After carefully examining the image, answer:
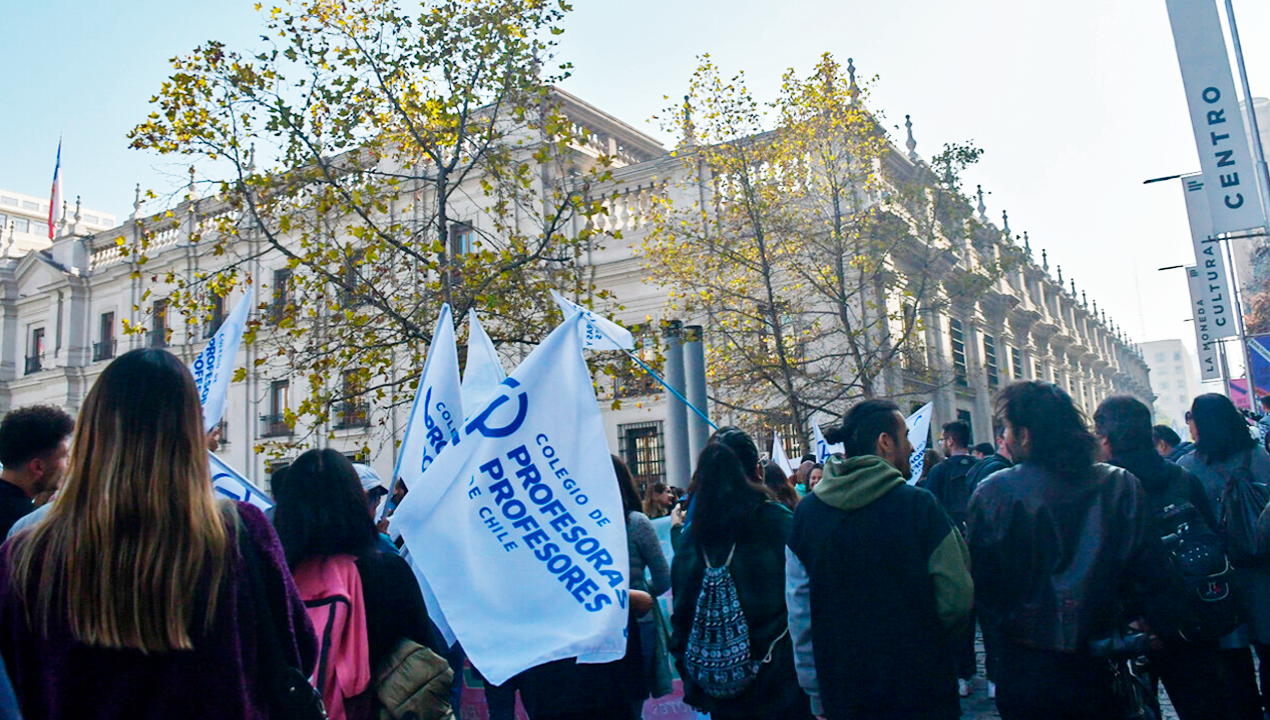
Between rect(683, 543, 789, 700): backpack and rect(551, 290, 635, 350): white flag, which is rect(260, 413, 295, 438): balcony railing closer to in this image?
rect(551, 290, 635, 350): white flag

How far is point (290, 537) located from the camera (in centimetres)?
311

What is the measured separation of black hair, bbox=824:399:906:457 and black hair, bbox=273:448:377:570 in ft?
5.53

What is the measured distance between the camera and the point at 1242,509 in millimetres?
4262

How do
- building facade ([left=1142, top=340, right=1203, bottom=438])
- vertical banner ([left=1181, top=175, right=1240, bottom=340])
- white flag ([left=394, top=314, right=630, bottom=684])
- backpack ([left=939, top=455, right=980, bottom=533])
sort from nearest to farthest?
1. white flag ([left=394, top=314, right=630, bottom=684])
2. backpack ([left=939, top=455, right=980, bottom=533])
3. vertical banner ([left=1181, top=175, right=1240, bottom=340])
4. building facade ([left=1142, top=340, right=1203, bottom=438])

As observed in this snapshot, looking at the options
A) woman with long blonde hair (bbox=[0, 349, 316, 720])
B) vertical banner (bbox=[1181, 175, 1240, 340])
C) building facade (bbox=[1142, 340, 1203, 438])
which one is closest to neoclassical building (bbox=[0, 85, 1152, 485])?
vertical banner (bbox=[1181, 175, 1240, 340])

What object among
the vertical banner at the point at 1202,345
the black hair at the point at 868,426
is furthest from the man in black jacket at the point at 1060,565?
the vertical banner at the point at 1202,345

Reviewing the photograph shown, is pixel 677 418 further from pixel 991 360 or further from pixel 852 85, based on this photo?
pixel 991 360

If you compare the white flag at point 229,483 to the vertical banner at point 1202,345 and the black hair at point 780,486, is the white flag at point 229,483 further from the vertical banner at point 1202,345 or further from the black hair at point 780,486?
the vertical banner at point 1202,345

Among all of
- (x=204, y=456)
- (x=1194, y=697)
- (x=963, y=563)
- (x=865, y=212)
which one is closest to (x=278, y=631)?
(x=204, y=456)

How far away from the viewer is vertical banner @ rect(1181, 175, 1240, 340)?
1317cm

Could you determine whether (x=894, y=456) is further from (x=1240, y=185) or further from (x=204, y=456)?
(x=1240, y=185)

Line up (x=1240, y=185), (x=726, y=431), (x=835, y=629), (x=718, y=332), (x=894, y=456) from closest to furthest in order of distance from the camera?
1. (x=835, y=629)
2. (x=894, y=456)
3. (x=726, y=431)
4. (x=1240, y=185)
5. (x=718, y=332)

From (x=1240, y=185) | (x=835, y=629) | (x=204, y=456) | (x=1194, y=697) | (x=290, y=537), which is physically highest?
(x=1240, y=185)

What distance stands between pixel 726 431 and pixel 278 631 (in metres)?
2.28
